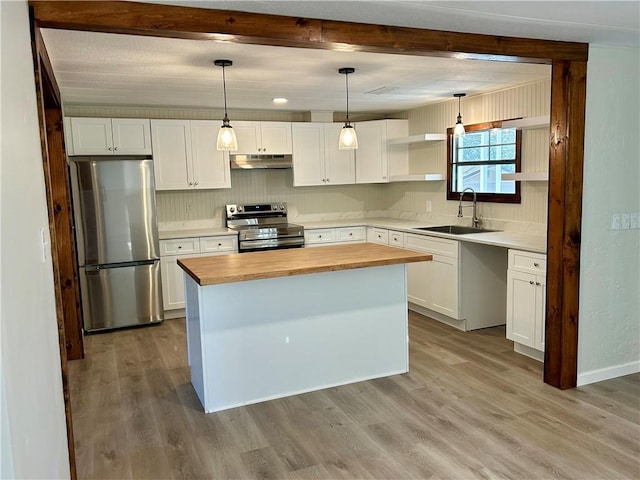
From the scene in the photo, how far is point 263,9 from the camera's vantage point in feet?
7.76

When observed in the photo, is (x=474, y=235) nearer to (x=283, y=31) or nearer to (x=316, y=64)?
(x=316, y=64)

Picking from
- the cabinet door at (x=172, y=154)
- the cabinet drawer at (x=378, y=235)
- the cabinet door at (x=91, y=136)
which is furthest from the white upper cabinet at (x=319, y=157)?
the cabinet door at (x=91, y=136)

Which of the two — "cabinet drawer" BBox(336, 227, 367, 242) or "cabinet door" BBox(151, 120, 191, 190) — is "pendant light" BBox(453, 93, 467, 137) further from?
"cabinet door" BBox(151, 120, 191, 190)

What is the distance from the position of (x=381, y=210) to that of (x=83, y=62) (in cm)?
424

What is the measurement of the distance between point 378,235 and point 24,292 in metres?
4.60

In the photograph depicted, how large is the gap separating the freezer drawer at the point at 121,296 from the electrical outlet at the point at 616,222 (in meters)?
3.96

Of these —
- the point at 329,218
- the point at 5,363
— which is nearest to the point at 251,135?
the point at 329,218

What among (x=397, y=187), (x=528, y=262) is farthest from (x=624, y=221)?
(x=397, y=187)

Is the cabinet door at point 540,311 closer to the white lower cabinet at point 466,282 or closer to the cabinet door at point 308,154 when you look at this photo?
the white lower cabinet at point 466,282

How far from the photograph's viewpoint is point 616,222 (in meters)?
3.40

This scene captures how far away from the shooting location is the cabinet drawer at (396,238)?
17.5 ft

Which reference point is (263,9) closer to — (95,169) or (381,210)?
(95,169)

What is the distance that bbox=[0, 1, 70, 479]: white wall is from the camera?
3.88 feet

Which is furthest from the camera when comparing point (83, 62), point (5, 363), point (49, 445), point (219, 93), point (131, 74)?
point (219, 93)
